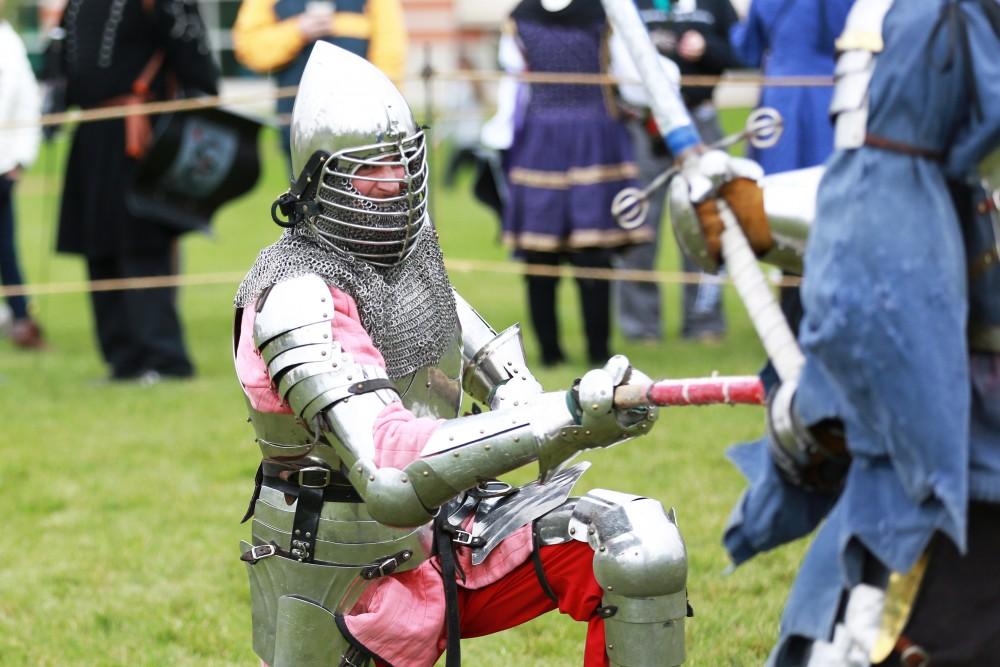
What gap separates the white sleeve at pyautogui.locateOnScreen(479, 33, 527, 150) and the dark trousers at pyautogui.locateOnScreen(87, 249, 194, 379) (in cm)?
172

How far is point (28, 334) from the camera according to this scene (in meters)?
9.14

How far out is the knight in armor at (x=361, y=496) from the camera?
118 inches

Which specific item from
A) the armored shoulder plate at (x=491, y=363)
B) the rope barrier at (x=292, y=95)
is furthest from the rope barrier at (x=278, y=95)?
the armored shoulder plate at (x=491, y=363)

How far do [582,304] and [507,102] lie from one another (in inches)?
40.4

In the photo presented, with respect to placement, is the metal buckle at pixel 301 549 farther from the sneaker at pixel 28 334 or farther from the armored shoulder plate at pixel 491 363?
the sneaker at pixel 28 334

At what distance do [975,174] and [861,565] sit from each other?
599mm

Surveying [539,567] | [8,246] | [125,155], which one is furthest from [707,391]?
[8,246]

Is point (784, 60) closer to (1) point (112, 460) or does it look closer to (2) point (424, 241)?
(1) point (112, 460)

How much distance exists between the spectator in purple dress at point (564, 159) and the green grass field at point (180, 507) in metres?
0.52

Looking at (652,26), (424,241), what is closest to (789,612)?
(424,241)

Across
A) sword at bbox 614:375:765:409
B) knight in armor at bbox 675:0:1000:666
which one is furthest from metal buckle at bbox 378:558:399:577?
knight in armor at bbox 675:0:1000:666

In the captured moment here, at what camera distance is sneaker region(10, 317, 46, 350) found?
9.12 metres

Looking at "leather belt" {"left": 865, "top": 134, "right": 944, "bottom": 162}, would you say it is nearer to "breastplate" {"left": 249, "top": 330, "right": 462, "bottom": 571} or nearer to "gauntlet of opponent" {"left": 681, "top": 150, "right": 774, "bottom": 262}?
"gauntlet of opponent" {"left": 681, "top": 150, "right": 774, "bottom": 262}

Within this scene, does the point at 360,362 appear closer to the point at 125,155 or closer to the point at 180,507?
the point at 180,507
